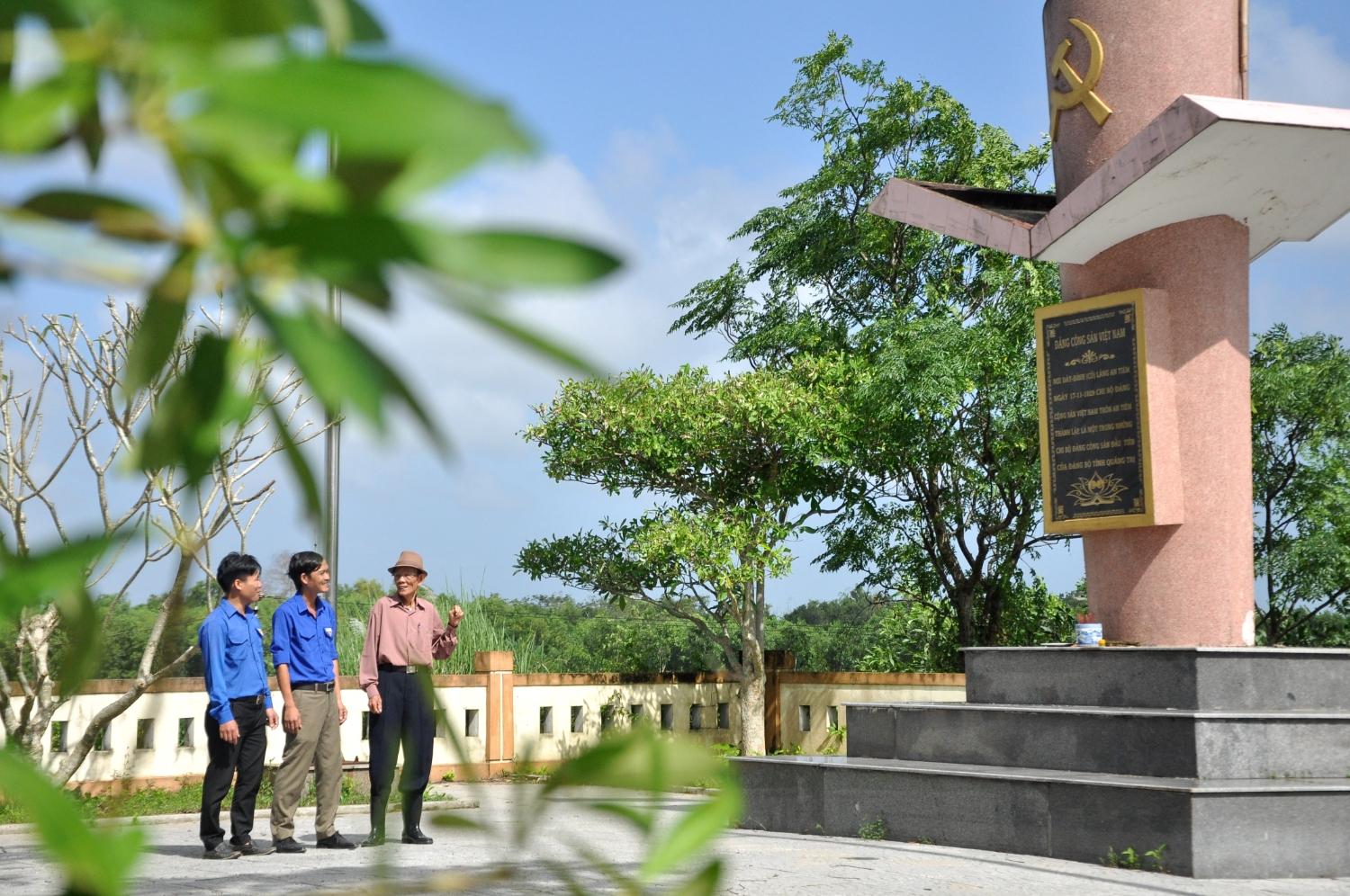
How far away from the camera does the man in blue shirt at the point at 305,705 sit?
6918mm

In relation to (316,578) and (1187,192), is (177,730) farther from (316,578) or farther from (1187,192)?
(1187,192)

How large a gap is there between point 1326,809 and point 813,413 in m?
8.20

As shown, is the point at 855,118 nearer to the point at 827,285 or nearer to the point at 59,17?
the point at 827,285

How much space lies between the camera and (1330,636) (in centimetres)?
1552

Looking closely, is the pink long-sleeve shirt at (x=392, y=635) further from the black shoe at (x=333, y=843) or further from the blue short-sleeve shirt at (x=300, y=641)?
the black shoe at (x=333, y=843)

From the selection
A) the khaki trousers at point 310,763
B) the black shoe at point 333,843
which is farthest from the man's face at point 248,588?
the black shoe at point 333,843

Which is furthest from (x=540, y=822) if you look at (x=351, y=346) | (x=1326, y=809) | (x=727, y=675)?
(x=727, y=675)

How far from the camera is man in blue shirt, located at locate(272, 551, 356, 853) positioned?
6918mm

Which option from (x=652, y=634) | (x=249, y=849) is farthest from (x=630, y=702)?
(x=249, y=849)

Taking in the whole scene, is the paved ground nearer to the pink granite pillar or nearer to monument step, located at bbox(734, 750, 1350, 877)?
monument step, located at bbox(734, 750, 1350, 877)

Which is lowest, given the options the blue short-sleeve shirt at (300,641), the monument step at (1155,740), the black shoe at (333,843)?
the black shoe at (333,843)

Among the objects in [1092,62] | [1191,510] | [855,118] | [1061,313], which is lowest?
[1191,510]

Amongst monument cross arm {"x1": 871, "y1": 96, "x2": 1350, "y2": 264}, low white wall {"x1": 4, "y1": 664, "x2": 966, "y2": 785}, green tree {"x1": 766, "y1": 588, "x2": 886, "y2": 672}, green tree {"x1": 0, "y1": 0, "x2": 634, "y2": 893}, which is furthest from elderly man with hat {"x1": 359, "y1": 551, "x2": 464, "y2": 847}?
green tree {"x1": 766, "y1": 588, "x2": 886, "y2": 672}

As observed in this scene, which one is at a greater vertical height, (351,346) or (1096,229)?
(1096,229)
